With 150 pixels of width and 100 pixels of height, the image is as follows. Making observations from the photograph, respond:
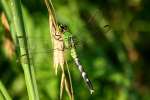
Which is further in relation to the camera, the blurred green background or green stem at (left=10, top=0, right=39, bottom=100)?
the blurred green background

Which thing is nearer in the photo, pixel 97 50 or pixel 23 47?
pixel 23 47

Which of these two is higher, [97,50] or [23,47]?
[23,47]

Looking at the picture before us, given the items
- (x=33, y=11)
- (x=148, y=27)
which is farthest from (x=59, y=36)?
(x=148, y=27)

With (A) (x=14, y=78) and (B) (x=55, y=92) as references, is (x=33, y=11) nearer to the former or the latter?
(A) (x=14, y=78)

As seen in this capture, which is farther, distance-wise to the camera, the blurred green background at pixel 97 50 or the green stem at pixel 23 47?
the blurred green background at pixel 97 50
